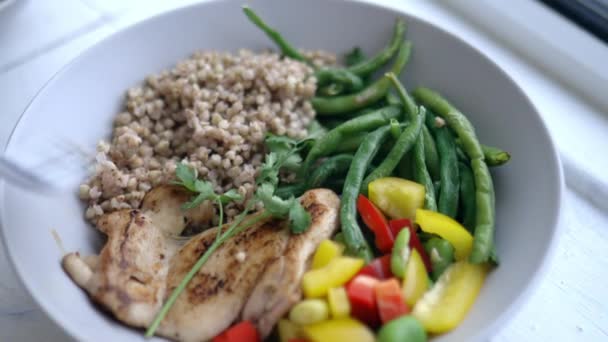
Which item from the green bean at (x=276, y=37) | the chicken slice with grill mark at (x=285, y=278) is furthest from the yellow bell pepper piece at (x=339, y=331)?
the green bean at (x=276, y=37)

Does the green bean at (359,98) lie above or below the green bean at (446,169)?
above

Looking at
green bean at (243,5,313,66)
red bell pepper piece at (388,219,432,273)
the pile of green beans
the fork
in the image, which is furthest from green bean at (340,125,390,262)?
the fork

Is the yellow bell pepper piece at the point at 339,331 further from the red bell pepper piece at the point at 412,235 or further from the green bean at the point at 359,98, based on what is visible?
the green bean at the point at 359,98

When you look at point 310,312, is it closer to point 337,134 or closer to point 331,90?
point 337,134

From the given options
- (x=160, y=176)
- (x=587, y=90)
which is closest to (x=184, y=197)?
(x=160, y=176)

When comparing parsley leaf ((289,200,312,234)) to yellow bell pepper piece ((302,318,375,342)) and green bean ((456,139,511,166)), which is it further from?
green bean ((456,139,511,166))

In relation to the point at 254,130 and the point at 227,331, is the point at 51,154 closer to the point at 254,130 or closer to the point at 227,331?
the point at 254,130
